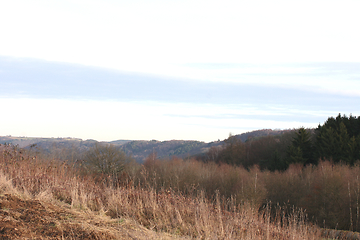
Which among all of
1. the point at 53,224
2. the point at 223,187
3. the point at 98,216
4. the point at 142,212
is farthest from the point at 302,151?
the point at 53,224

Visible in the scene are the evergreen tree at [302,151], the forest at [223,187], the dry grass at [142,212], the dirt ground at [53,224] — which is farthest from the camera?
the evergreen tree at [302,151]

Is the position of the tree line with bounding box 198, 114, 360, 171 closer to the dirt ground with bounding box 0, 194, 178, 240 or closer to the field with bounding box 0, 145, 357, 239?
the field with bounding box 0, 145, 357, 239

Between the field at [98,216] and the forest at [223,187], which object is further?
the forest at [223,187]

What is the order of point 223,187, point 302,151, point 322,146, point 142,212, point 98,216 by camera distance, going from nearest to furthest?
point 98,216
point 142,212
point 223,187
point 322,146
point 302,151

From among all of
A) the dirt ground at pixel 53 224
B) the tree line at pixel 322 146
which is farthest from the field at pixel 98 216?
the tree line at pixel 322 146

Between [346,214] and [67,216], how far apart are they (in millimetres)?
32697

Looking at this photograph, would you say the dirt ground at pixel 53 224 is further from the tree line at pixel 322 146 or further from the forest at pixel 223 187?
the tree line at pixel 322 146

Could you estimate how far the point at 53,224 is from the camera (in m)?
4.82

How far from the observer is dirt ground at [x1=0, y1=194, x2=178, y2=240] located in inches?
170

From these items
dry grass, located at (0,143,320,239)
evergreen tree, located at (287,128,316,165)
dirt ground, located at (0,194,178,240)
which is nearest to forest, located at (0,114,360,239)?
dry grass, located at (0,143,320,239)

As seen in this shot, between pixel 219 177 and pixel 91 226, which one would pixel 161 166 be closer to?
pixel 219 177

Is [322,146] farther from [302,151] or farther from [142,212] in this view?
[142,212]

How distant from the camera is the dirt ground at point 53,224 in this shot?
14.1 feet

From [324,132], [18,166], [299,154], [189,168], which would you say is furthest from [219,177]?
[18,166]
